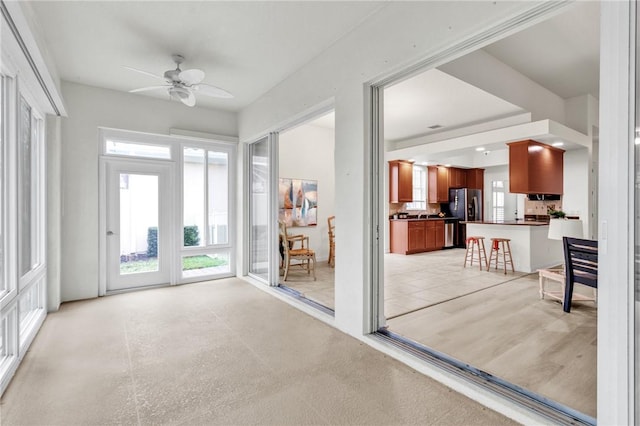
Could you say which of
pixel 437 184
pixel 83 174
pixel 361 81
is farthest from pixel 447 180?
pixel 83 174

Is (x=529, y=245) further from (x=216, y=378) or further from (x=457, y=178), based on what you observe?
(x=216, y=378)

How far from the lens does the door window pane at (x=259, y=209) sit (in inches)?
196

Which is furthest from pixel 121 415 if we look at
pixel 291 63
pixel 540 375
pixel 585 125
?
pixel 585 125

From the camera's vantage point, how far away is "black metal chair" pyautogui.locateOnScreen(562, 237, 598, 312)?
3.20 m

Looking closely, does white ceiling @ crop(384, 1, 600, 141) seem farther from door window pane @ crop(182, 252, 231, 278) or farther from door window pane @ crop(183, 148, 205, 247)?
door window pane @ crop(182, 252, 231, 278)

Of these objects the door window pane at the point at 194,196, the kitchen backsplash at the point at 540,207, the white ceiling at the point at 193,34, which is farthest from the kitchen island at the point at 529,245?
the door window pane at the point at 194,196

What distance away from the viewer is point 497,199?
34.5 ft

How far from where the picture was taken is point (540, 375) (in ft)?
7.37

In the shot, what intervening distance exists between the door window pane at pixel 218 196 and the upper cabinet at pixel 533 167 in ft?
17.6

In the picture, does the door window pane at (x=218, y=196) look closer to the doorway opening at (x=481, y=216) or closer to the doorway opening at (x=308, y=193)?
the doorway opening at (x=308, y=193)

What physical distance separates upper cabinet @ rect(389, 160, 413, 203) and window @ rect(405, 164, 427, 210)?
0.51 m

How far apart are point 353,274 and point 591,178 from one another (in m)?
6.33

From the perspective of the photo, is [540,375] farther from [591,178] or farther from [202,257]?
[591,178]

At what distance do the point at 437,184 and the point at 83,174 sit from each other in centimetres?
815
